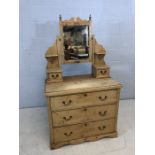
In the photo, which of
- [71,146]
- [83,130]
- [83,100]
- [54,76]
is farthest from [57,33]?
[71,146]

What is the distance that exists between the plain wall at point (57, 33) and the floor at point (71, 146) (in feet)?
1.56

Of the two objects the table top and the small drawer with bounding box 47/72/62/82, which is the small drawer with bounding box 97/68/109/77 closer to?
the table top

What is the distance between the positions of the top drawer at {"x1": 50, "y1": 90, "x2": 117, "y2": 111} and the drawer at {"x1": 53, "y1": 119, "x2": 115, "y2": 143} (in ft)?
0.70

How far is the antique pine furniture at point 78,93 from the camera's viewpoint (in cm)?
178

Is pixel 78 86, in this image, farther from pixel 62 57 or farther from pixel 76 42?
pixel 76 42

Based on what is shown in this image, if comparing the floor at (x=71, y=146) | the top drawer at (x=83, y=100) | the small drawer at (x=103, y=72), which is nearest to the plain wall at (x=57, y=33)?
the floor at (x=71, y=146)

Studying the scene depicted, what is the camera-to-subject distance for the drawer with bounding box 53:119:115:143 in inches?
72.6

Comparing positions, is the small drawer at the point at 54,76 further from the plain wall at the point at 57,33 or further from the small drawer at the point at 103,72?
the plain wall at the point at 57,33
